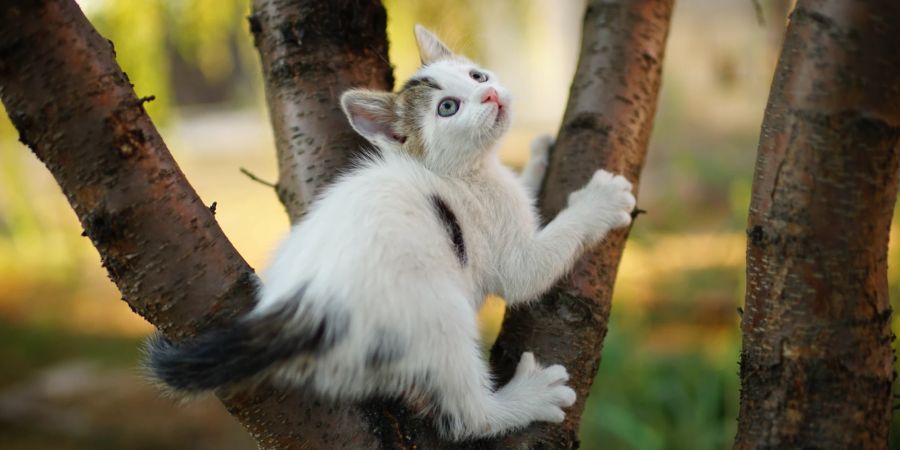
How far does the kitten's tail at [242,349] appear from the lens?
3.86 ft

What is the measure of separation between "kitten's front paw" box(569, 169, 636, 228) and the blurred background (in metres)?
0.39

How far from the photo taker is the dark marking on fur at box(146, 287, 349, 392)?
1.18 metres

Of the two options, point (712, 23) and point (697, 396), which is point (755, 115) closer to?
point (712, 23)

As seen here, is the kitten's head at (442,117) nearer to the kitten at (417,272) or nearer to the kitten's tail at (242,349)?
the kitten at (417,272)

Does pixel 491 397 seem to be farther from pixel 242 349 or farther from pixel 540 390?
pixel 242 349

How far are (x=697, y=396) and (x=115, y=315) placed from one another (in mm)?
4333

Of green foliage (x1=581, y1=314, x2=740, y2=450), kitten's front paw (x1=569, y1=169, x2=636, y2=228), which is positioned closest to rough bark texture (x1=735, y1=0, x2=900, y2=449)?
kitten's front paw (x1=569, y1=169, x2=636, y2=228)

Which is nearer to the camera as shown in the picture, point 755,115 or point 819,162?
point 819,162

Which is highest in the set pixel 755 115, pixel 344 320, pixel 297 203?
pixel 755 115

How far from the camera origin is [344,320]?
1272 mm

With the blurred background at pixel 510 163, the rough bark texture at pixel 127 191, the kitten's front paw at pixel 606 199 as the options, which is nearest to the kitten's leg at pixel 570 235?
the kitten's front paw at pixel 606 199

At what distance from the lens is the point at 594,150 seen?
1672 mm

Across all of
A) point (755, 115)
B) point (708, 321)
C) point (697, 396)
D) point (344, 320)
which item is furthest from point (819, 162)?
point (755, 115)

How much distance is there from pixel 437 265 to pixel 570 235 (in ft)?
1.16
